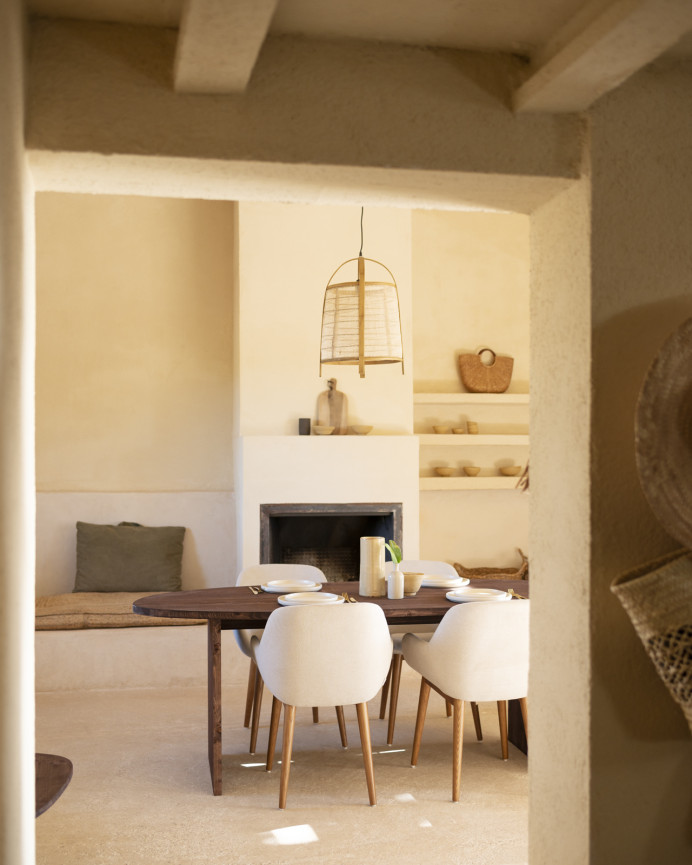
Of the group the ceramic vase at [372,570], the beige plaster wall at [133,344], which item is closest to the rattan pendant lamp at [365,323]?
the ceramic vase at [372,570]

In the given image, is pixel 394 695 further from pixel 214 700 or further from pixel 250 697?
pixel 214 700

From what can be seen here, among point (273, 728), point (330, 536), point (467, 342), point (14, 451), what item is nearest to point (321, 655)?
point (273, 728)

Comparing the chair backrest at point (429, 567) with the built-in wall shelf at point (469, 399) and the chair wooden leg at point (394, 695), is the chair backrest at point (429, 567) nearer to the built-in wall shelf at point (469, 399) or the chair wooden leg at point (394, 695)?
the chair wooden leg at point (394, 695)

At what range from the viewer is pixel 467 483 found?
253 inches

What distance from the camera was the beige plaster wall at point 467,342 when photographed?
6.56 meters

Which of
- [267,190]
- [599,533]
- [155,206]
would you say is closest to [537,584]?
[599,533]

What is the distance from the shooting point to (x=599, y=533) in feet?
6.18

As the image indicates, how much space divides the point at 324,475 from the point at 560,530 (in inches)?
149

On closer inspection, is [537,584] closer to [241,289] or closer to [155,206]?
[241,289]

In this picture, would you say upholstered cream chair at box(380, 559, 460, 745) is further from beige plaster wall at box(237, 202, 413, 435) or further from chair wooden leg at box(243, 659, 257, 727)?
beige plaster wall at box(237, 202, 413, 435)

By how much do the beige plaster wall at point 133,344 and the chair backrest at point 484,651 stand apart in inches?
124

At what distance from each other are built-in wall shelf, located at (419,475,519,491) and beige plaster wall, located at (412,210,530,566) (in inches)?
5.2

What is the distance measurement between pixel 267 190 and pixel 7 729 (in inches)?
49.0

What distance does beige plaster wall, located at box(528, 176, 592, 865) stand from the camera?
74.9 inches
